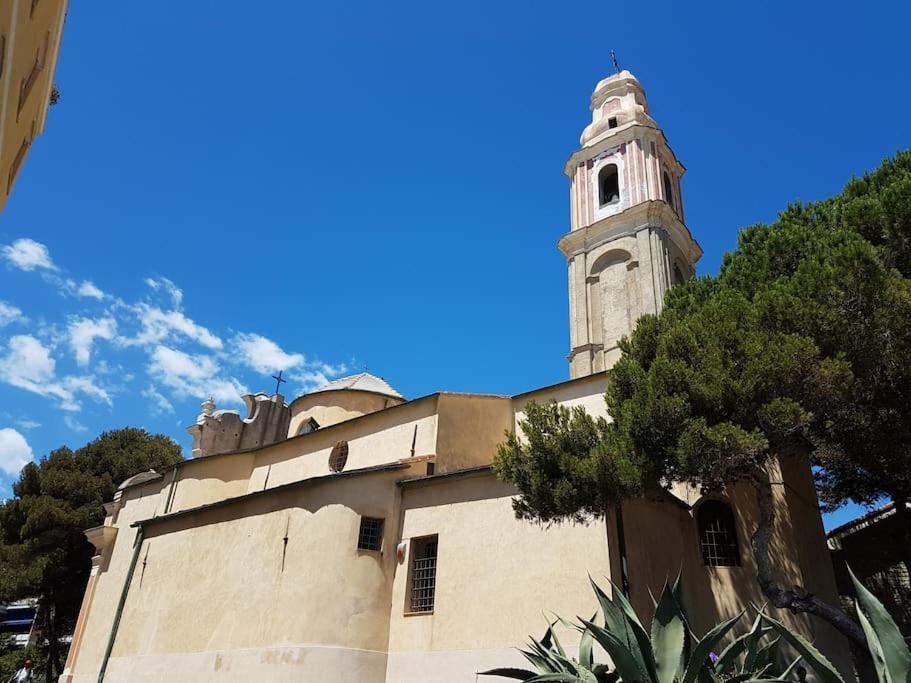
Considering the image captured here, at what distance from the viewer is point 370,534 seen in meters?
14.7

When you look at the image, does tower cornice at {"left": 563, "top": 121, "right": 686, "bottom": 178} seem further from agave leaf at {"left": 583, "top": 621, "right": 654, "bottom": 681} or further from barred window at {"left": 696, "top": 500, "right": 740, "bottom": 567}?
agave leaf at {"left": 583, "top": 621, "right": 654, "bottom": 681}

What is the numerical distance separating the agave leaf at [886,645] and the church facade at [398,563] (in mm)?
7386

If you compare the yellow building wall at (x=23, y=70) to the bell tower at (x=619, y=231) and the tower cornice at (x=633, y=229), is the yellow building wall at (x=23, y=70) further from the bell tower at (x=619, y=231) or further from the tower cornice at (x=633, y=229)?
the tower cornice at (x=633, y=229)

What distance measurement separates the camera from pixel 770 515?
10.6m

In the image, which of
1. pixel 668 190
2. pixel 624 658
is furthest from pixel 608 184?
pixel 624 658

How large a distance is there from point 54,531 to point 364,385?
15152 mm

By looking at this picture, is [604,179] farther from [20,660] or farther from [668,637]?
[20,660]

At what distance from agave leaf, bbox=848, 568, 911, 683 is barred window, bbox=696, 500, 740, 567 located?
911 cm

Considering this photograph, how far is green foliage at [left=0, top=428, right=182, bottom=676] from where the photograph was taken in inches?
1082

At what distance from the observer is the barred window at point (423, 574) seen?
13.8m

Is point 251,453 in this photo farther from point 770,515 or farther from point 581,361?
point 770,515

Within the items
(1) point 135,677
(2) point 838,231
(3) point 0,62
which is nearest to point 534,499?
(2) point 838,231

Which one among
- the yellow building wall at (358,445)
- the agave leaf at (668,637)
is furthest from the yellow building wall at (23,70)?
the yellow building wall at (358,445)

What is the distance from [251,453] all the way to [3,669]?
15892mm
